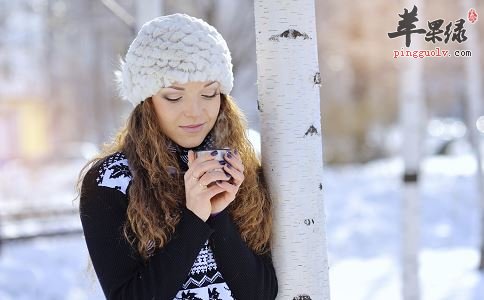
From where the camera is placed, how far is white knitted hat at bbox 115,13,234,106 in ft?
6.77

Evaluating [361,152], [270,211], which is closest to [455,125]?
[361,152]

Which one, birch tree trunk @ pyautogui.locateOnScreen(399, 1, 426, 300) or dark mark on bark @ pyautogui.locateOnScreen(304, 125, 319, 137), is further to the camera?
birch tree trunk @ pyautogui.locateOnScreen(399, 1, 426, 300)

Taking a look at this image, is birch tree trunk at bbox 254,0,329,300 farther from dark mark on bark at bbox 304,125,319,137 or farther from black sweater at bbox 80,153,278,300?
black sweater at bbox 80,153,278,300

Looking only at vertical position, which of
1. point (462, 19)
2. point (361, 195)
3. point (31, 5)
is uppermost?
point (31, 5)

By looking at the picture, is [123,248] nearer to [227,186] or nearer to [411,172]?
[227,186]

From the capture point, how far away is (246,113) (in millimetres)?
4070

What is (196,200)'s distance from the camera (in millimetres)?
1977

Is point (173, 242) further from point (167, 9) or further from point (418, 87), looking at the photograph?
point (167, 9)

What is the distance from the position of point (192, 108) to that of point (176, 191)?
0.24 m

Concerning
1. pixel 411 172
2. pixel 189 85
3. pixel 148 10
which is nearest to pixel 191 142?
pixel 189 85

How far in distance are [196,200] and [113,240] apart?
252mm
